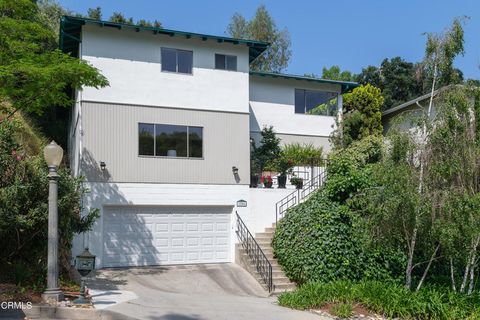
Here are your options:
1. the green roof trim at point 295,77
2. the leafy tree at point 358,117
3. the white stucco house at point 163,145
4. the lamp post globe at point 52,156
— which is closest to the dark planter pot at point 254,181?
the white stucco house at point 163,145

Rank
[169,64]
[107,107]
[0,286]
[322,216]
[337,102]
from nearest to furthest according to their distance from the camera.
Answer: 1. [0,286]
2. [322,216]
3. [107,107]
4. [169,64]
5. [337,102]

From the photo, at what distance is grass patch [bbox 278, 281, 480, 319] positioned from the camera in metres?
11.8

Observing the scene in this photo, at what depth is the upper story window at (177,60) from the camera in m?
18.7

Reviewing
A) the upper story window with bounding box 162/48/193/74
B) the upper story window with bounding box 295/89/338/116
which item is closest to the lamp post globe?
the upper story window with bounding box 162/48/193/74

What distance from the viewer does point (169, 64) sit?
1867 cm

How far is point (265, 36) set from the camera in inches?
1598

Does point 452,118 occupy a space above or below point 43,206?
above

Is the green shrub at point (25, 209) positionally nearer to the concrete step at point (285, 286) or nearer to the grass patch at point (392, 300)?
the grass patch at point (392, 300)

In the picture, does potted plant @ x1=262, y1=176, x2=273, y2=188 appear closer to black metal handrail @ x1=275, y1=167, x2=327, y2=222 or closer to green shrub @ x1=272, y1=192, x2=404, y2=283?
black metal handrail @ x1=275, y1=167, x2=327, y2=222

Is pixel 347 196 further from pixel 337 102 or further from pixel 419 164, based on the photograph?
pixel 337 102

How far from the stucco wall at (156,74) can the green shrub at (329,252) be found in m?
5.35

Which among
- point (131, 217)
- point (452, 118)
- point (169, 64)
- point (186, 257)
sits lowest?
point (186, 257)

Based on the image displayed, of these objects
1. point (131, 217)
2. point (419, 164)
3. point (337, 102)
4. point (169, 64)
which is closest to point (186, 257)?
point (131, 217)

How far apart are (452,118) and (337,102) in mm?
12473
